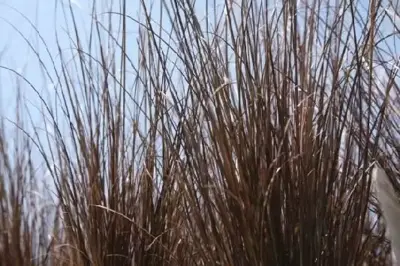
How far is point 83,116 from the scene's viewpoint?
1.23m

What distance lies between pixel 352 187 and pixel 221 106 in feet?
0.60

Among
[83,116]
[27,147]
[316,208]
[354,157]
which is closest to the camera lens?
[316,208]

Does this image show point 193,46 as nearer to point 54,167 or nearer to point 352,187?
point 352,187

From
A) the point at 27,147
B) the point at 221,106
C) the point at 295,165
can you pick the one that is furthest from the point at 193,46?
the point at 27,147

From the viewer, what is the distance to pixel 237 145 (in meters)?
0.82

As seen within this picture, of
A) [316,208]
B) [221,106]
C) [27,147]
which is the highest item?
[27,147]

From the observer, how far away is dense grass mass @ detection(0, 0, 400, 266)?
80 centimetres

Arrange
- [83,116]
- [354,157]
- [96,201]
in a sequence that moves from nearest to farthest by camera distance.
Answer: [354,157] < [96,201] < [83,116]

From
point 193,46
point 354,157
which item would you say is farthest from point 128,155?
point 354,157

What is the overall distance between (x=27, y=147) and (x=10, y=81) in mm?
308

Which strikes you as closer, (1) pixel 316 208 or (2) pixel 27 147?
(1) pixel 316 208

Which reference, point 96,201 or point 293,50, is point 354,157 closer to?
point 293,50

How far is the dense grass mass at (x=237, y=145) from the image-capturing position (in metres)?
0.80

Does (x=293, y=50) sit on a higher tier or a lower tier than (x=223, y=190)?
higher
